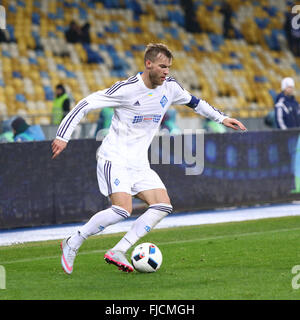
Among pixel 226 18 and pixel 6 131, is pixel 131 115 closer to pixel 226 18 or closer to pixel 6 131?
pixel 6 131

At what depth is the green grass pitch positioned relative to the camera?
271 inches

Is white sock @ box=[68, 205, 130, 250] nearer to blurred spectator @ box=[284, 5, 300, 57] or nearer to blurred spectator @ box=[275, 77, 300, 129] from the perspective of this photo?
blurred spectator @ box=[275, 77, 300, 129]

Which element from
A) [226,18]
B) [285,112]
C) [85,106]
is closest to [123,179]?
[85,106]

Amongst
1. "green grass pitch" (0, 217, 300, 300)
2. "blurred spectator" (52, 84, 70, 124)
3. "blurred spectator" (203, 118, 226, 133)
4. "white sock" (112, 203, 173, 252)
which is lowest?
"green grass pitch" (0, 217, 300, 300)

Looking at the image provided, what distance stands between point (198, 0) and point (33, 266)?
2020cm

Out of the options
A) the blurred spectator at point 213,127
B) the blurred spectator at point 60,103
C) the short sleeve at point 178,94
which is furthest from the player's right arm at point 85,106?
the blurred spectator at point 213,127

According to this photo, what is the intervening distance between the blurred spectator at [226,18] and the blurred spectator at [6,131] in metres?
13.5

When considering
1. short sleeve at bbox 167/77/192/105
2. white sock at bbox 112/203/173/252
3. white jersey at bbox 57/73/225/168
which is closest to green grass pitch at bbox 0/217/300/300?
white sock at bbox 112/203/173/252

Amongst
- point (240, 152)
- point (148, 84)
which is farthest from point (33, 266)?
point (240, 152)

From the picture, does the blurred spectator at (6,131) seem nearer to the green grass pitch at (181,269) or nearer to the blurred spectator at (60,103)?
the blurred spectator at (60,103)

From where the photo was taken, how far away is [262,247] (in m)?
9.59

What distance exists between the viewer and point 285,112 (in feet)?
51.1

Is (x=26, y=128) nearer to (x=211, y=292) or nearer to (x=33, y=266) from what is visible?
(x=33, y=266)
